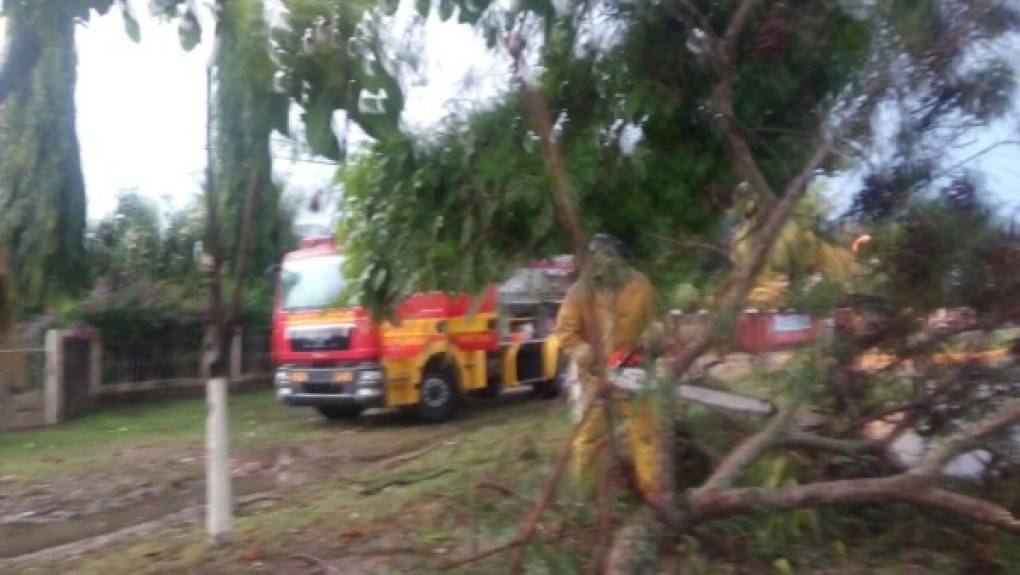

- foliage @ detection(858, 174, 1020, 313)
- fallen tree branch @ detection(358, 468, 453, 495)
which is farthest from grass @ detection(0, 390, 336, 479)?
foliage @ detection(858, 174, 1020, 313)

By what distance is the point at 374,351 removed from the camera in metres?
15.0

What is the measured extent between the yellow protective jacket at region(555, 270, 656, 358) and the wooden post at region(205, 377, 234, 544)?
7.26 feet

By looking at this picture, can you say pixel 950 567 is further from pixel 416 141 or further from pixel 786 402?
pixel 416 141

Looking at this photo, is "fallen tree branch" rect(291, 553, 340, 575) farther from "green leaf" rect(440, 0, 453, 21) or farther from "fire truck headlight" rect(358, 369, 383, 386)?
"fire truck headlight" rect(358, 369, 383, 386)

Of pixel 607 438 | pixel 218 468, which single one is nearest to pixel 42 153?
pixel 218 468

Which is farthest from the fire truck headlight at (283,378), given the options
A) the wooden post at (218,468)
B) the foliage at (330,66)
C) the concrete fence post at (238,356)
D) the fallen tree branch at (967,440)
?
the fallen tree branch at (967,440)

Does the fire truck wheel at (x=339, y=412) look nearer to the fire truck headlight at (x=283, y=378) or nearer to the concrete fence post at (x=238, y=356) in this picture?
the fire truck headlight at (x=283, y=378)

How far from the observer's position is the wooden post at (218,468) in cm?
725

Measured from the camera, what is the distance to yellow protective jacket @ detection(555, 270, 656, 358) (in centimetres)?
634

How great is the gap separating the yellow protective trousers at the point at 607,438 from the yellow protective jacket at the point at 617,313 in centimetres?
31

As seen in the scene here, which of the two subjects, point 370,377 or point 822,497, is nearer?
point 822,497

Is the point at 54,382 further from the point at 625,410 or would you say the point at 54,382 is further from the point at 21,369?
the point at 625,410

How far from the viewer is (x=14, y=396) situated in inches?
653

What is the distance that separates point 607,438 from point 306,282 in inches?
405
